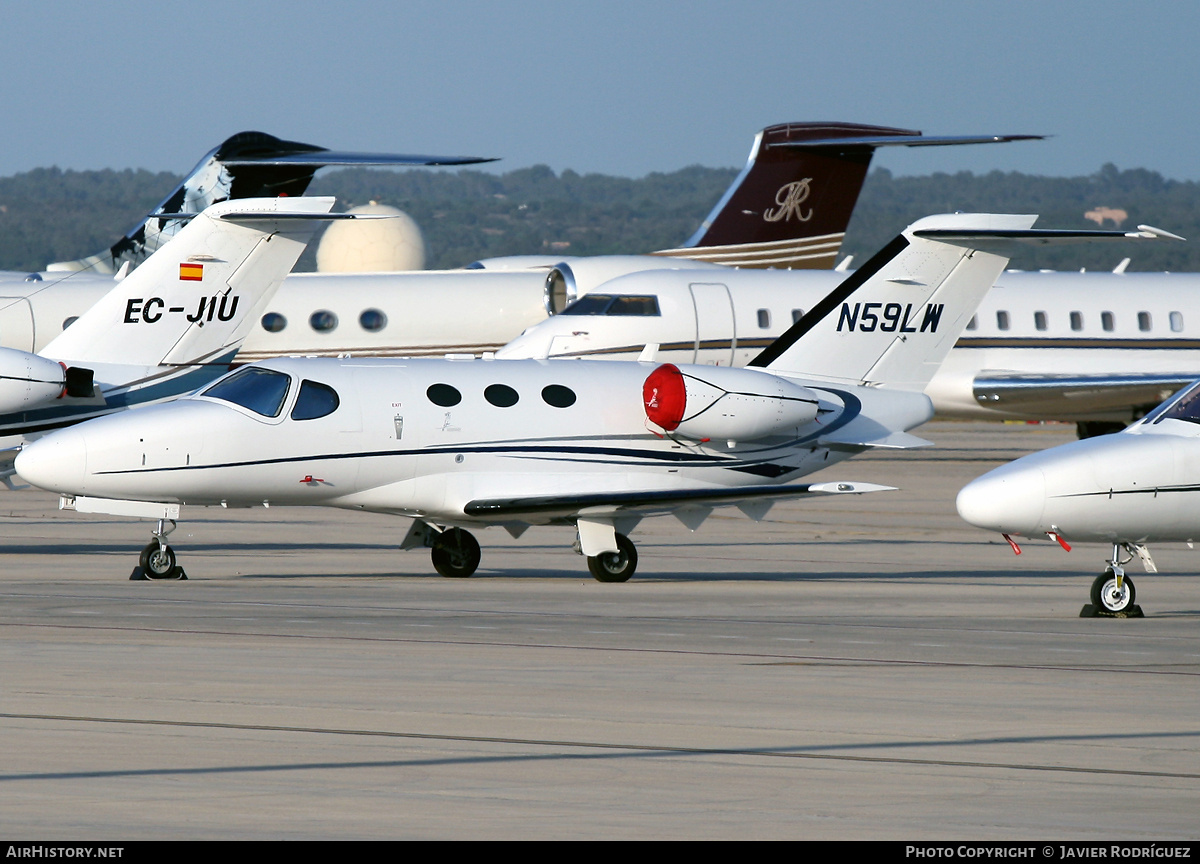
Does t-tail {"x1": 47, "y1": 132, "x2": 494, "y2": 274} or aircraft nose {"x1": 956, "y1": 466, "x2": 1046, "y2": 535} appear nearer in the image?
aircraft nose {"x1": 956, "y1": 466, "x2": 1046, "y2": 535}

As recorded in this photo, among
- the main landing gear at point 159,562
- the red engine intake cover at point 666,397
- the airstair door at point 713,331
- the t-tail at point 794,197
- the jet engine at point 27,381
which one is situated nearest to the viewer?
the main landing gear at point 159,562

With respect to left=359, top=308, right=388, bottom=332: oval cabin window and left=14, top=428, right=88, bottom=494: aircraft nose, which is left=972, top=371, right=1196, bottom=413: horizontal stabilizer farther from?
left=14, top=428, right=88, bottom=494: aircraft nose

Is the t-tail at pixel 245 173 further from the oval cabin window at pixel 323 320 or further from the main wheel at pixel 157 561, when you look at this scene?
the main wheel at pixel 157 561

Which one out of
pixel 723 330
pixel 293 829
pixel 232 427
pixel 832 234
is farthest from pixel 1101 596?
pixel 832 234

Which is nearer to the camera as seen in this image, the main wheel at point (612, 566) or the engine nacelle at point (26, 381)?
the main wheel at point (612, 566)

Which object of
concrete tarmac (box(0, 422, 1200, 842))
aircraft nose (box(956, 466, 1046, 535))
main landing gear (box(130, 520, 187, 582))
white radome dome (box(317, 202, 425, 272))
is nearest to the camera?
concrete tarmac (box(0, 422, 1200, 842))

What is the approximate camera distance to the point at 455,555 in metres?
19.4

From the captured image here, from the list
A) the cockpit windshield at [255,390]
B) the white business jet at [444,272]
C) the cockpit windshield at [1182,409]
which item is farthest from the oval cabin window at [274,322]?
the cockpit windshield at [1182,409]

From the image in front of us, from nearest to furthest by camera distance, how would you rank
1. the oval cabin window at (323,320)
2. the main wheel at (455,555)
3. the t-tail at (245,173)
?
1. the main wheel at (455,555)
2. the t-tail at (245,173)
3. the oval cabin window at (323,320)

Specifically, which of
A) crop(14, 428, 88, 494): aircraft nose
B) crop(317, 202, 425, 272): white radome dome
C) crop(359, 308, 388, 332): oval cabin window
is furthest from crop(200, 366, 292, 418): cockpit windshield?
crop(317, 202, 425, 272): white radome dome

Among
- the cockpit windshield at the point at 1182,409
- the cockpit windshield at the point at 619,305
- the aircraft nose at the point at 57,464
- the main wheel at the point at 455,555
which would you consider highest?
the cockpit windshield at the point at 1182,409

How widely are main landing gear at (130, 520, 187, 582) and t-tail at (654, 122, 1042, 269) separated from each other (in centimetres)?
2873

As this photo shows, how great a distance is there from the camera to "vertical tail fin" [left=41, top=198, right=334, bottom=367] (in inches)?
863

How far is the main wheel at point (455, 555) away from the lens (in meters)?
19.4
